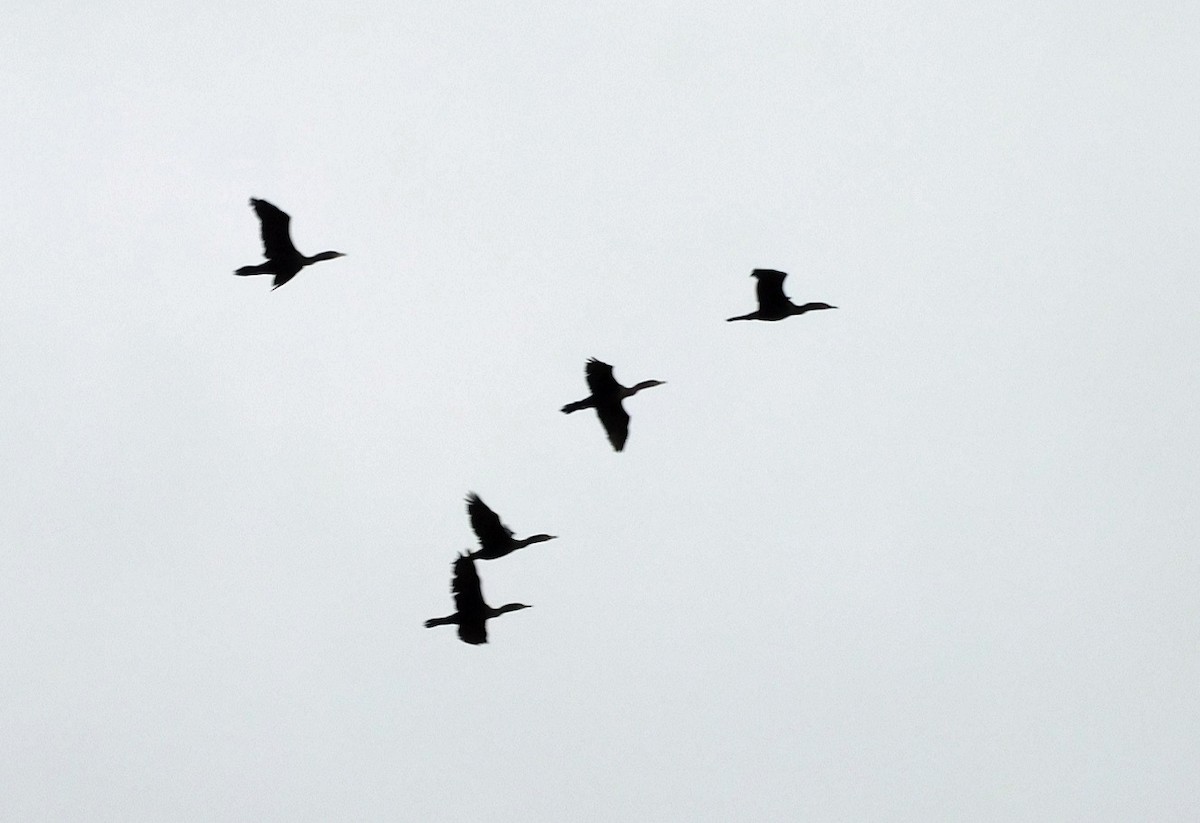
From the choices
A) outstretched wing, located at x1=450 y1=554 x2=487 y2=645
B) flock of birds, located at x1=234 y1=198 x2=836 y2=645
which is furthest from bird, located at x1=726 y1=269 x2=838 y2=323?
outstretched wing, located at x1=450 y1=554 x2=487 y2=645

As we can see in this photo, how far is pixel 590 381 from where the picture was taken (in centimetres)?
3450

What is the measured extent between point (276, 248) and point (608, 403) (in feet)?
22.2

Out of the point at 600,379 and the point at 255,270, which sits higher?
the point at 255,270

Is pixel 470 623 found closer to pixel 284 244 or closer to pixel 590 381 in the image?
pixel 590 381

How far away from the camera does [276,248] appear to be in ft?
112

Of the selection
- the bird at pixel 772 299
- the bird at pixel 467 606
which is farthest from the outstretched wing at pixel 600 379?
the bird at pixel 467 606

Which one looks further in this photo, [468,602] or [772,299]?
[772,299]

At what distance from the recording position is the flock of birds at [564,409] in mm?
33312

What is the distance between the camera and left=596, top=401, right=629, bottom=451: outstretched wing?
3509 cm

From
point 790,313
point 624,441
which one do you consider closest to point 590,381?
point 624,441

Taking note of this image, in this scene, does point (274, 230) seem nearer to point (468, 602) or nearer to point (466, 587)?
point (466, 587)

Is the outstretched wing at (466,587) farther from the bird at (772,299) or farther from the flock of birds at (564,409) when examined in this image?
the bird at (772,299)

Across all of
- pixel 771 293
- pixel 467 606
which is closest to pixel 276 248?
pixel 467 606

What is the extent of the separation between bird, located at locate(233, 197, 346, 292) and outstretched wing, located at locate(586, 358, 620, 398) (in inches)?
222
